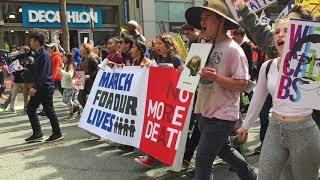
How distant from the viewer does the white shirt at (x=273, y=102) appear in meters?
3.09

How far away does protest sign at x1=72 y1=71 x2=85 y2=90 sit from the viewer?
885cm

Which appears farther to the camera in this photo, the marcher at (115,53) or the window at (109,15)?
the window at (109,15)

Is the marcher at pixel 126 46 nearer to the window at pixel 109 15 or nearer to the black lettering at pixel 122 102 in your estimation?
the black lettering at pixel 122 102

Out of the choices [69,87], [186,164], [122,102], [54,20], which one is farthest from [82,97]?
[54,20]

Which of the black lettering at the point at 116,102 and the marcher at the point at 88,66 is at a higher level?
the marcher at the point at 88,66

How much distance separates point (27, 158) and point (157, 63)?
2.15 m

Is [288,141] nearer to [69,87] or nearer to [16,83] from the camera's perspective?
[69,87]

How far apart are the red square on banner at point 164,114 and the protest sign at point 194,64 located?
2.07 feet

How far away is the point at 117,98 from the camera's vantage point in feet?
21.4

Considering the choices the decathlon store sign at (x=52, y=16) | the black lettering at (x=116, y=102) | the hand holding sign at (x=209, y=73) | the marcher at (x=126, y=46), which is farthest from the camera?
the decathlon store sign at (x=52, y=16)

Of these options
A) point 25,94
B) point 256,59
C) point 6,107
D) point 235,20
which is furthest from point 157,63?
point 6,107

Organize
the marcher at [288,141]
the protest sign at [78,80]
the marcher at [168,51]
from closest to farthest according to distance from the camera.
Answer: the marcher at [288,141] → the marcher at [168,51] → the protest sign at [78,80]

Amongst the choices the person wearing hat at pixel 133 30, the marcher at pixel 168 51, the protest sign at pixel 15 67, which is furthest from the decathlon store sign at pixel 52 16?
the marcher at pixel 168 51

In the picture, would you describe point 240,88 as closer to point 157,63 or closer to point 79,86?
point 157,63
